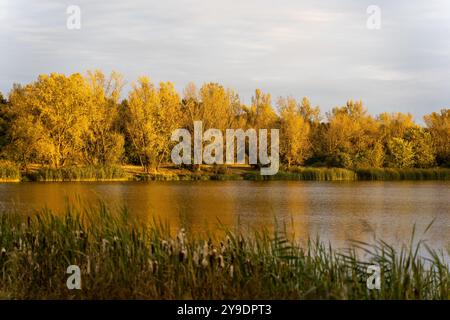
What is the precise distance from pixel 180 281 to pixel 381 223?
14.0 m

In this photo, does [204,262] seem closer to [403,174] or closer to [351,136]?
[403,174]

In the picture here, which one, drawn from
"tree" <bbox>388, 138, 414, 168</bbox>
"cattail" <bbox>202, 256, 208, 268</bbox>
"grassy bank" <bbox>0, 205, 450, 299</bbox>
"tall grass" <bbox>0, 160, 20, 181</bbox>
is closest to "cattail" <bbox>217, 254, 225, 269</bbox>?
"grassy bank" <bbox>0, 205, 450, 299</bbox>

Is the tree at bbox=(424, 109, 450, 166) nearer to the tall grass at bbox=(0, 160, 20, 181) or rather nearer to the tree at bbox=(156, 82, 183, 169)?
the tree at bbox=(156, 82, 183, 169)

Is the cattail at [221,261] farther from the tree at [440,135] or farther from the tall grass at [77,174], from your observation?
the tree at [440,135]

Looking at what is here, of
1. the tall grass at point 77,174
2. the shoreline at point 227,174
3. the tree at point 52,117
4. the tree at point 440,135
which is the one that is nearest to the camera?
the tall grass at point 77,174

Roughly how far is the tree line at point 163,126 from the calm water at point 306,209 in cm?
1265

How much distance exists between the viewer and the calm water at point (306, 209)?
55.9 feet

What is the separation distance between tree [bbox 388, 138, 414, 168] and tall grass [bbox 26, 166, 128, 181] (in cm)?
2406

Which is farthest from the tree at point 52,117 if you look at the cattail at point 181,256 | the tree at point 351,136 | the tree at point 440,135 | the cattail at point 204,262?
the cattail at point 204,262

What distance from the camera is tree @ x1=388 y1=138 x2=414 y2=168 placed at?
5367cm

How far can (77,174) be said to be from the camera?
139 ft
